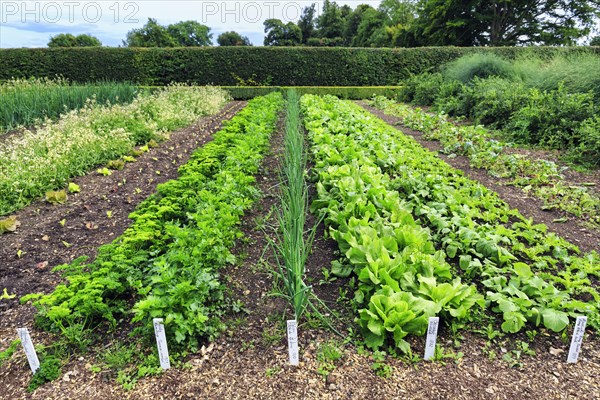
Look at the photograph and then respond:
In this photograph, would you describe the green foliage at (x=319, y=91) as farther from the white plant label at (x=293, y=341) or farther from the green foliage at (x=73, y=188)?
the white plant label at (x=293, y=341)

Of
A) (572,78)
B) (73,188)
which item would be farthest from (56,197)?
(572,78)

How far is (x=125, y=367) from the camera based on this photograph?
2.17 m

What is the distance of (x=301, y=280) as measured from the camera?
238 cm

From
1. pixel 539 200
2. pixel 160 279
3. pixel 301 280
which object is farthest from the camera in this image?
pixel 539 200

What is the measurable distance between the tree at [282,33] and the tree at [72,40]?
3074cm

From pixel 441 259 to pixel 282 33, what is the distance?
73.9 meters

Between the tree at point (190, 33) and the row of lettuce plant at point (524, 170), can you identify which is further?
the tree at point (190, 33)

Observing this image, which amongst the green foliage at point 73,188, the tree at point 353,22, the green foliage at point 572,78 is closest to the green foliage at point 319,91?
the green foliage at point 572,78

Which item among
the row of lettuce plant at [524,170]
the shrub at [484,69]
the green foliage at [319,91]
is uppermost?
the shrub at [484,69]

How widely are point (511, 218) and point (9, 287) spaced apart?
4760 mm

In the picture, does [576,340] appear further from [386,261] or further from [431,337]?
[386,261]

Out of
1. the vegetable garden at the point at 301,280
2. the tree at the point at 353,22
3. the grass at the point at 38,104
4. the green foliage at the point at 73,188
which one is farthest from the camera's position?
the tree at the point at 353,22

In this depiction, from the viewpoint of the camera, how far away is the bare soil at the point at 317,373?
201 cm

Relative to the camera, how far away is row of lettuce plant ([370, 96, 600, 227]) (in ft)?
14.6
